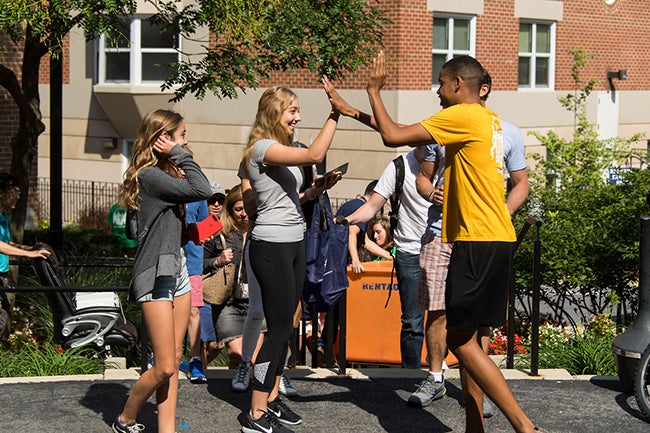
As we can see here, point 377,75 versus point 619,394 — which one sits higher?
point 377,75

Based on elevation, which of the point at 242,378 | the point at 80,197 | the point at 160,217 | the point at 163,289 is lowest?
the point at 242,378

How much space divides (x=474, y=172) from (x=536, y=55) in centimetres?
2189

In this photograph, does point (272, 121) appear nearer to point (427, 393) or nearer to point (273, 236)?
point (273, 236)

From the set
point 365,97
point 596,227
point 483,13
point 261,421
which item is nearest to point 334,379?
point 261,421

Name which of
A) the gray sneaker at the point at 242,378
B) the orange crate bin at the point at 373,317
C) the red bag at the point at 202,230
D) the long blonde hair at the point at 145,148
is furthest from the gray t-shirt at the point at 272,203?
the orange crate bin at the point at 373,317

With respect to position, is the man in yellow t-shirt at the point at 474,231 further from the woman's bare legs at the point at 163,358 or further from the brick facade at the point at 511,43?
the brick facade at the point at 511,43

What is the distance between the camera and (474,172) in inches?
233

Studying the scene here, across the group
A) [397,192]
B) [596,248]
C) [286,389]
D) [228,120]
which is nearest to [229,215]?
[397,192]

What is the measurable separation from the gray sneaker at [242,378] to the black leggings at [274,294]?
3.07ft

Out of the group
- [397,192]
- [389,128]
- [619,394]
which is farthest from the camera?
[397,192]

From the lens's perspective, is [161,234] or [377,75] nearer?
[377,75]

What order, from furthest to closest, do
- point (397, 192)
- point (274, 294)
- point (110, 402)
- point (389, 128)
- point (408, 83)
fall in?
point (408, 83), point (397, 192), point (110, 402), point (274, 294), point (389, 128)

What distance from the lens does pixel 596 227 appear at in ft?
36.3

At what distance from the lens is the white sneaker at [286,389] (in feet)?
23.9
